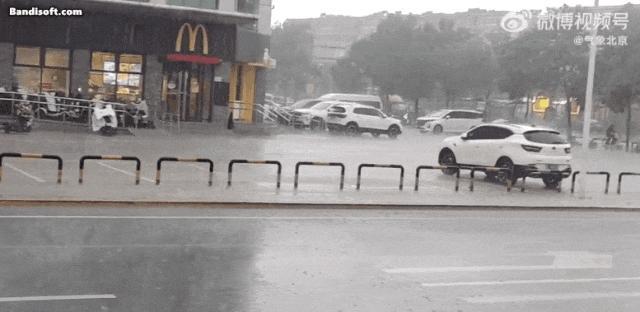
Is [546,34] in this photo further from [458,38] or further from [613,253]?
[613,253]

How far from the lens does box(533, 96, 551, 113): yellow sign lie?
59.4 metres

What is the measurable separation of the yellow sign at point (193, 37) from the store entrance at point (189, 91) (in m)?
1.54

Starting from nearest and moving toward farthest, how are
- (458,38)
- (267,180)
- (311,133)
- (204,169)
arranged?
(267,180) → (204,169) → (311,133) → (458,38)

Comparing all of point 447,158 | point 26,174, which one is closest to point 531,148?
point 447,158

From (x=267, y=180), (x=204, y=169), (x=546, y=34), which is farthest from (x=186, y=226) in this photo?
(x=546, y=34)

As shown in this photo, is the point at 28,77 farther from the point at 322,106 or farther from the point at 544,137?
the point at 544,137

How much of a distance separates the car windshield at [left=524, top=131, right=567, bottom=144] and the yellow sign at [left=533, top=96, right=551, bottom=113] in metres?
36.3

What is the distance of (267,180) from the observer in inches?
820

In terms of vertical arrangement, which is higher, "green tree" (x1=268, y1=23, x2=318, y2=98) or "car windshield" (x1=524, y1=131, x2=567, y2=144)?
"green tree" (x1=268, y1=23, x2=318, y2=98)

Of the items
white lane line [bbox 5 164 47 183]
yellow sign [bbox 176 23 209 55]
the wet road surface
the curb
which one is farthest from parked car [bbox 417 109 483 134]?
the wet road surface

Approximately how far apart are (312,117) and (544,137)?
74.6ft

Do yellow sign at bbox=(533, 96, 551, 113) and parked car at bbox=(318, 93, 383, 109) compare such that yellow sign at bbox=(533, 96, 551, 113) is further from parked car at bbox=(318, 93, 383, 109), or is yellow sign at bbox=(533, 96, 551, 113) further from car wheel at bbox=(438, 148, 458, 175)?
car wheel at bbox=(438, 148, 458, 175)

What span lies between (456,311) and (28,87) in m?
31.0

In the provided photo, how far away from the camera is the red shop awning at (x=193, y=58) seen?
37.5 m
